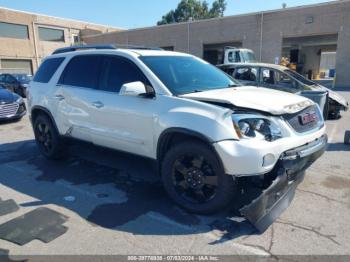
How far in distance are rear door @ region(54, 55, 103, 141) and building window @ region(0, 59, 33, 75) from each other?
1341 inches

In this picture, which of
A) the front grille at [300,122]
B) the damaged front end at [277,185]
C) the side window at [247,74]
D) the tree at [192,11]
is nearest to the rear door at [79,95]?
the damaged front end at [277,185]

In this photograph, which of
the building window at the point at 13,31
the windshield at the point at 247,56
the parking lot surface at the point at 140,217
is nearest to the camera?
the parking lot surface at the point at 140,217

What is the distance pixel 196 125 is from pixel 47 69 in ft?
12.1

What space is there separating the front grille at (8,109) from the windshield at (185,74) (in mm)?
7340

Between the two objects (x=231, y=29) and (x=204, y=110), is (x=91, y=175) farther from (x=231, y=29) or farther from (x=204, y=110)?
(x=231, y=29)

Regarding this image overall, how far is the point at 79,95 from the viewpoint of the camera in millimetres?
4879

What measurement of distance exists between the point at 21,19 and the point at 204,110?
3965cm

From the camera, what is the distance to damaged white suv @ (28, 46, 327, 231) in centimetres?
318

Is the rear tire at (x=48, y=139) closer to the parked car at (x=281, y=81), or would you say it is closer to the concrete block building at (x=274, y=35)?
the parked car at (x=281, y=81)

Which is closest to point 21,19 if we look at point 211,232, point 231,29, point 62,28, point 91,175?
point 62,28

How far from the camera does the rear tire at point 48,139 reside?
5551mm

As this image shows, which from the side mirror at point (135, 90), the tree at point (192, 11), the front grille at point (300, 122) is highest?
the tree at point (192, 11)

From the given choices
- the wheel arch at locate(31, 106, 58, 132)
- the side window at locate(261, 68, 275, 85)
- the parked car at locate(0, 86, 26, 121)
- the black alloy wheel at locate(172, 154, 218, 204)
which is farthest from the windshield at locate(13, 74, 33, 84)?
the black alloy wheel at locate(172, 154, 218, 204)

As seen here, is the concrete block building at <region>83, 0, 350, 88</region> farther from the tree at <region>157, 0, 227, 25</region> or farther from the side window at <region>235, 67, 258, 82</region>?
the tree at <region>157, 0, 227, 25</region>
